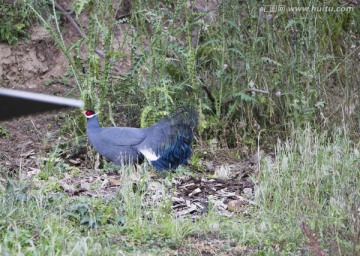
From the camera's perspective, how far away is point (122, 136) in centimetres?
702

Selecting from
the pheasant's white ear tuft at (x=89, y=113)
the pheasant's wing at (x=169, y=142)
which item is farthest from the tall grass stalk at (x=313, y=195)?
the pheasant's white ear tuft at (x=89, y=113)

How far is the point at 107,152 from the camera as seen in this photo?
703cm

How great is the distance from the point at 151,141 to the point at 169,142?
17 centimetres

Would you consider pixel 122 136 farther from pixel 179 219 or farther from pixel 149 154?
pixel 179 219

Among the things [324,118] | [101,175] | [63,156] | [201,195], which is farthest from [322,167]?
[63,156]

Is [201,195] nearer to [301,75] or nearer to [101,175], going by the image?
[101,175]

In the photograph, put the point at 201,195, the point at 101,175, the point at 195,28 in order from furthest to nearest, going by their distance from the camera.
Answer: the point at 195,28 < the point at 101,175 < the point at 201,195

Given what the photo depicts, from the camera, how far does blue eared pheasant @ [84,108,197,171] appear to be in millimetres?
7004

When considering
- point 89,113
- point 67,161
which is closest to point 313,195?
point 89,113

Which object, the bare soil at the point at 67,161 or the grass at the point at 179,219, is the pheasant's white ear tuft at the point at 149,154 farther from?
the grass at the point at 179,219

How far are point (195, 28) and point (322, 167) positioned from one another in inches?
127

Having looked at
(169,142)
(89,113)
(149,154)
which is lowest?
(149,154)

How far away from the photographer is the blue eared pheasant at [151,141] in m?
7.00

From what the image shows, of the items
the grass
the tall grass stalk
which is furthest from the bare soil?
the tall grass stalk
